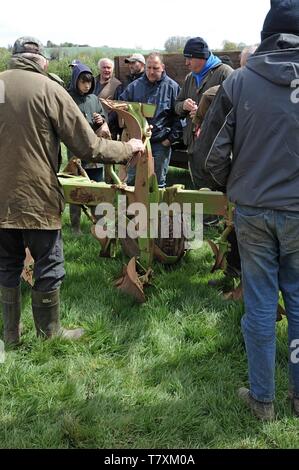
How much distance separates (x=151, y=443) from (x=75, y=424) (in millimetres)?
378

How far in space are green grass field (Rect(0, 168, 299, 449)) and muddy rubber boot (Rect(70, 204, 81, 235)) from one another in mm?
1424

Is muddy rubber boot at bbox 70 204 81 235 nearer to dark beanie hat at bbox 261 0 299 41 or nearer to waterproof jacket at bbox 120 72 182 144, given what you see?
waterproof jacket at bbox 120 72 182 144

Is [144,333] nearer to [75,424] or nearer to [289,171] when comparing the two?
[75,424]

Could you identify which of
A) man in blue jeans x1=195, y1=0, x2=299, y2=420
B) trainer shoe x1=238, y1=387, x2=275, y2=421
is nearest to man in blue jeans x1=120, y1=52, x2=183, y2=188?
man in blue jeans x1=195, y1=0, x2=299, y2=420

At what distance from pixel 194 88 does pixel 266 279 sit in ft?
10.0

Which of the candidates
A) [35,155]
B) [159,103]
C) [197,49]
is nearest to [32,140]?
[35,155]

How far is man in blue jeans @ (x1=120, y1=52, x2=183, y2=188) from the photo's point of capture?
5336mm

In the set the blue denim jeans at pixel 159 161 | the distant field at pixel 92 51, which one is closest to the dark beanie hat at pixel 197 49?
the blue denim jeans at pixel 159 161

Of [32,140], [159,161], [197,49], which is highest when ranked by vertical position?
[197,49]

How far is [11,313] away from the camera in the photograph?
10.4 feet

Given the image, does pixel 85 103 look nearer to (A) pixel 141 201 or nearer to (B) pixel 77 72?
(B) pixel 77 72

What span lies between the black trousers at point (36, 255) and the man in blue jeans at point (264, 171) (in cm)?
105

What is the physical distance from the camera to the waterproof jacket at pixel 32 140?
2.76 m

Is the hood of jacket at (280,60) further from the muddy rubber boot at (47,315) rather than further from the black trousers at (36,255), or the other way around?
the muddy rubber boot at (47,315)
